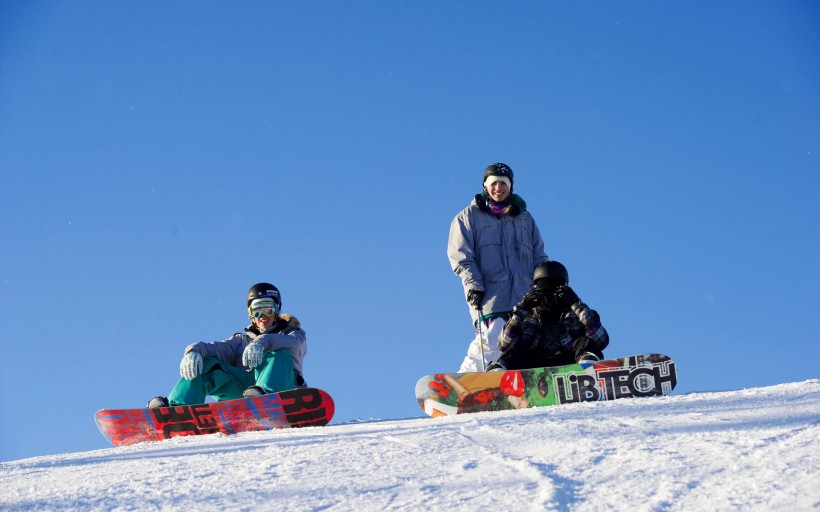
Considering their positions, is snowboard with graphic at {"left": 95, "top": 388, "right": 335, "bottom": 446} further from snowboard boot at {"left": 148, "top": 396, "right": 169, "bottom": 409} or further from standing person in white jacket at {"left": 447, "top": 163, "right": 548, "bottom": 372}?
standing person in white jacket at {"left": 447, "top": 163, "right": 548, "bottom": 372}

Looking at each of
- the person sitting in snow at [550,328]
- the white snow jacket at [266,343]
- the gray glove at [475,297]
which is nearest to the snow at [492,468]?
the person sitting in snow at [550,328]

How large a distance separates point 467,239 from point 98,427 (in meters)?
3.37

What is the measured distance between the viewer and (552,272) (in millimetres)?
6957

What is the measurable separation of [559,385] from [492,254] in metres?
2.03

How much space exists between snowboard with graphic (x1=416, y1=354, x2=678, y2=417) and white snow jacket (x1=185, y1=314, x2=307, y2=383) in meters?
1.40

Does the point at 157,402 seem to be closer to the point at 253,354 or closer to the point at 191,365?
the point at 191,365

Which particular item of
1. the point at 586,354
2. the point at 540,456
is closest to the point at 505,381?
the point at 586,354

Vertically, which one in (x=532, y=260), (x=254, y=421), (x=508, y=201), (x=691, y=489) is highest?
(x=508, y=201)

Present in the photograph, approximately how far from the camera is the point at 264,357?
274 inches

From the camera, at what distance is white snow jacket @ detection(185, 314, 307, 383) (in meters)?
6.95

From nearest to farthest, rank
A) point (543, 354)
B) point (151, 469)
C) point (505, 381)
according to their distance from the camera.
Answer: point (151, 469) < point (505, 381) < point (543, 354)

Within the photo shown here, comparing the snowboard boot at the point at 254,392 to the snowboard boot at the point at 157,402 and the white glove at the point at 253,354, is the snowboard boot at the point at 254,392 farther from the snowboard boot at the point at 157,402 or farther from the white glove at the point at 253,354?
the snowboard boot at the point at 157,402

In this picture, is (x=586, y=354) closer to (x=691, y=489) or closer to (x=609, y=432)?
(x=609, y=432)

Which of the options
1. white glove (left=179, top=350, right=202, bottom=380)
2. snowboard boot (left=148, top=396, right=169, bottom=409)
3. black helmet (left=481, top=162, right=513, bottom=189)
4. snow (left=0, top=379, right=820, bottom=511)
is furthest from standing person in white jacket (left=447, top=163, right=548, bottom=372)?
snow (left=0, top=379, right=820, bottom=511)
